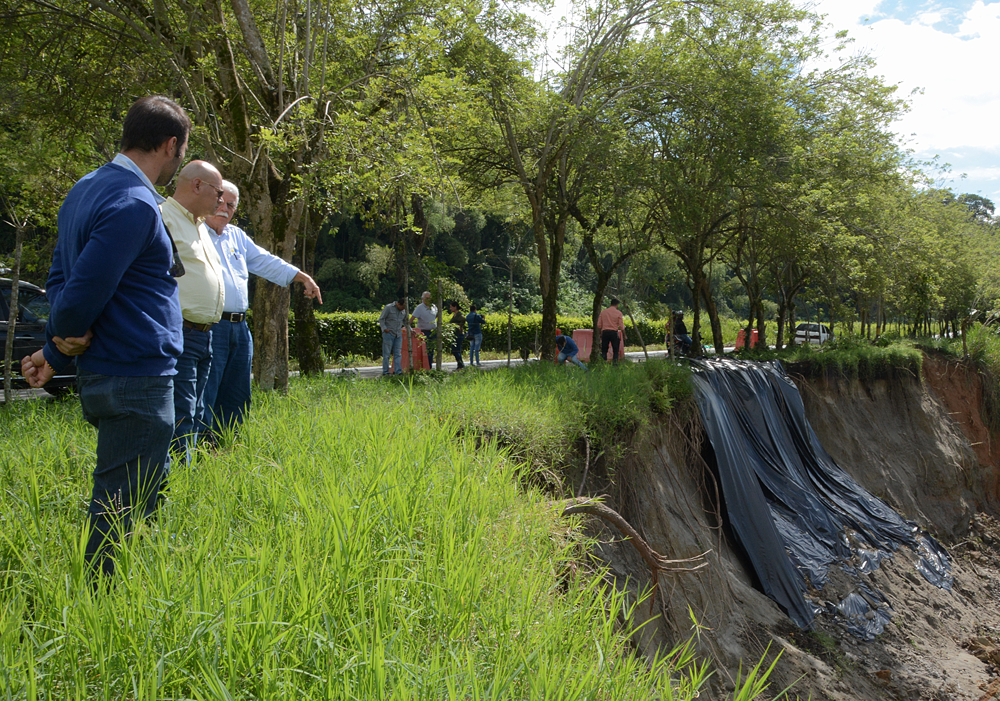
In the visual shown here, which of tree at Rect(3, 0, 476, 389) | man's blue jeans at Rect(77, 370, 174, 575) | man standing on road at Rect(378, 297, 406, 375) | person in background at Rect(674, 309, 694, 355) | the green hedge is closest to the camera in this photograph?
man's blue jeans at Rect(77, 370, 174, 575)

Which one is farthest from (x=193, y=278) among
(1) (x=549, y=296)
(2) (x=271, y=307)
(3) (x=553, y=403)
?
(1) (x=549, y=296)

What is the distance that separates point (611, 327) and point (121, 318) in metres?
11.4

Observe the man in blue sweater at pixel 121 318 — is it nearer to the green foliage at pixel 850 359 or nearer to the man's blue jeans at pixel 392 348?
the man's blue jeans at pixel 392 348

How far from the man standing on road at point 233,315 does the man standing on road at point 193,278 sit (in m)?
0.36

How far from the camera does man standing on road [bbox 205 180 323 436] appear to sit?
3.82 m

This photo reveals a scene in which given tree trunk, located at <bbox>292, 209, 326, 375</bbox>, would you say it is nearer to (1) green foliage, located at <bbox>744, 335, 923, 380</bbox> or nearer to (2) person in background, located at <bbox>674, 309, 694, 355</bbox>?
(1) green foliage, located at <bbox>744, 335, 923, 380</bbox>

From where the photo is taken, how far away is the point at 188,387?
132 inches

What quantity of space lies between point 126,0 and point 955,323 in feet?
89.7

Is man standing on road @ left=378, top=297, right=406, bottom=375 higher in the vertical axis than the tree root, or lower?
higher

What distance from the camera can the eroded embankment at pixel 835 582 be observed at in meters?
5.73

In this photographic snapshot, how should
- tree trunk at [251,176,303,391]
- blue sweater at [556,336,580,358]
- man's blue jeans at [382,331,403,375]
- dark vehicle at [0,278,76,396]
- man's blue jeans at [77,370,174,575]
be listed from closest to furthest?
1. man's blue jeans at [77,370,174,575]
2. tree trunk at [251,176,303,391]
3. dark vehicle at [0,278,76,396]
4. man's blue jeans at [382,331,403,375]
5. blue sweater at [556,336,580,358]

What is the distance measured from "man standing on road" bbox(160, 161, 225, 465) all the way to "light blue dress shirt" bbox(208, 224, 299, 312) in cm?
32

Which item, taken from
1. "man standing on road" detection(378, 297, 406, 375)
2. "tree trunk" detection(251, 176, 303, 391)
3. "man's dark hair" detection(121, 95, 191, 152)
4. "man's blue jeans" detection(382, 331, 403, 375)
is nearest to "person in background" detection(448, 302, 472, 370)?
"man standing on road" detection(378, 297, 406, 375)

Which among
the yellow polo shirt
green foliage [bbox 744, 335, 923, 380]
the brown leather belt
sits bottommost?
green foliage [bbox 744, 335, 923, 380]
